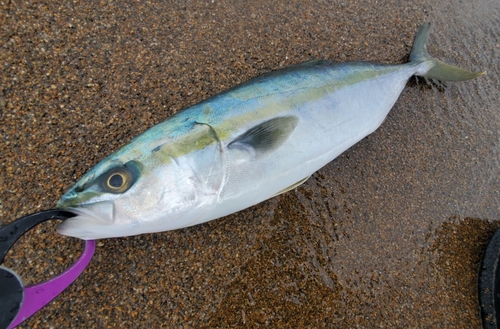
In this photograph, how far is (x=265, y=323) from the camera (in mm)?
1925

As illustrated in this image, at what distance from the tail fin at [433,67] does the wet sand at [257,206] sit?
0.12m

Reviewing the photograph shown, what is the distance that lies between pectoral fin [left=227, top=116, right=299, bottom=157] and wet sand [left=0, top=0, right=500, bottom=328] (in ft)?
1.94

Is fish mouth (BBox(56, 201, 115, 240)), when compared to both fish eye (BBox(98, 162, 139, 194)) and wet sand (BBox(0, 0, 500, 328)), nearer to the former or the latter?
fish eye (BBox(98, 162, 139, 194))

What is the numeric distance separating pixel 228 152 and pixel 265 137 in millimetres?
222

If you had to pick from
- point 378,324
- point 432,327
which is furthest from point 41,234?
point 432,327

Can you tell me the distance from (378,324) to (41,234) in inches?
88.5

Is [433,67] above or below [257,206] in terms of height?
above

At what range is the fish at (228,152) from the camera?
54.2 inches

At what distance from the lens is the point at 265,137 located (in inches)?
64.1

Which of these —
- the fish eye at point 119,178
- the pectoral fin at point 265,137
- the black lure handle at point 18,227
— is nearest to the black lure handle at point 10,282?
the black lure handle at point 18,227

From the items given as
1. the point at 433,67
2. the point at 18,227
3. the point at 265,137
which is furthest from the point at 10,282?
the point at 433,67

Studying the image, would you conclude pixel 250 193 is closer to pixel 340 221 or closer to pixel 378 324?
pixel 340 221

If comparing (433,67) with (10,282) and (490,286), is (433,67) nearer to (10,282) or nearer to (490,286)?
(490,286)

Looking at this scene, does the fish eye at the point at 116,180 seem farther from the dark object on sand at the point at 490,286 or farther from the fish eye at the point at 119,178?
the dark object on sand at the point at 490,286
